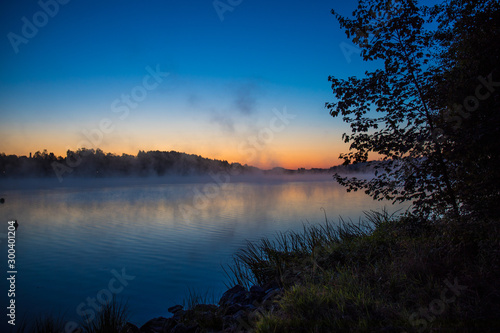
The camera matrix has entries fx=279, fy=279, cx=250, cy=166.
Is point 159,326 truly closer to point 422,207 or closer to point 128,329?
point 128,329

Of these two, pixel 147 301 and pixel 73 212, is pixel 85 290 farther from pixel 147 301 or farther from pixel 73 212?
pixel 73 212

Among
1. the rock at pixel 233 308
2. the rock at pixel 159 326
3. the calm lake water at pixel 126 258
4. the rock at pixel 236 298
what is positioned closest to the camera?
the rock at pixel 159 326

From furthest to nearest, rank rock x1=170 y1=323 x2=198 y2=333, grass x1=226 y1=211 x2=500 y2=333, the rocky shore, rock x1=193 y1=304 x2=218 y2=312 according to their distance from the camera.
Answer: rock x1=193 y1=304 x2=218 y2=312, rock x1=170 y1=323 x2=198 y2=333, the rocky shore, grass x1=226 y1=211 x2=500 y2=333

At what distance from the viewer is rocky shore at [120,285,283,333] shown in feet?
20.6

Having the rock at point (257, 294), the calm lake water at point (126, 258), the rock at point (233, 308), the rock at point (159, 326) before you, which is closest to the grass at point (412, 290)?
the rock at point (257, 294)

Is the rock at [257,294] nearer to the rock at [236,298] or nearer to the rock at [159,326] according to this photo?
the rock at [236,298]

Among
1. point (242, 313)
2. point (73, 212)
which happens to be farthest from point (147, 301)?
point (73, 212)

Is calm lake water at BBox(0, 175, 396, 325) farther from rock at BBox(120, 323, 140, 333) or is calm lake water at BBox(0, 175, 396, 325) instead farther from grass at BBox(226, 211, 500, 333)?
grass at BBox(226, 211, 500, 333)

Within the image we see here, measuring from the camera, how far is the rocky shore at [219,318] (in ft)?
20.6

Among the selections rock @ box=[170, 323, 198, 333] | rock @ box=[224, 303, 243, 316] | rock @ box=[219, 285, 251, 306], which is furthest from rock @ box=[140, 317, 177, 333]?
rock @ box=[219, 285, 251, 306]

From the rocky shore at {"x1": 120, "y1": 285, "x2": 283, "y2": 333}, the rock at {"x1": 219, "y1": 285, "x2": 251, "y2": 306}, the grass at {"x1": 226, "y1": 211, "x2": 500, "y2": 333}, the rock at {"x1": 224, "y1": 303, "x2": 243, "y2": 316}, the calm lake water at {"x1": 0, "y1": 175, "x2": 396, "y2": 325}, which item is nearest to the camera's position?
the grass at {"x1": 226, "y1": 211, "x2": 500, "y2": 333}

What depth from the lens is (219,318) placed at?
22.2ft

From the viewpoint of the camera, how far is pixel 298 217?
28.2 m

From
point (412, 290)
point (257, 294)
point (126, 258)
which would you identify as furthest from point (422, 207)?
point (126, 258)
